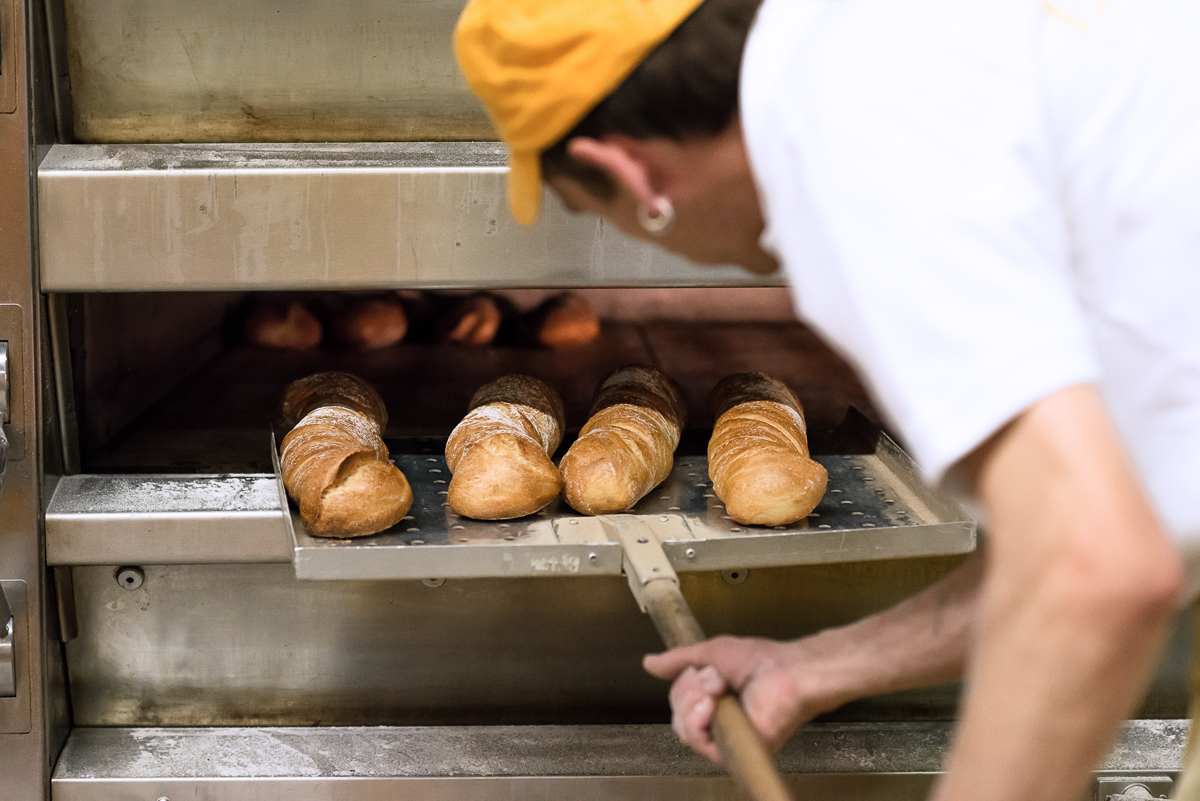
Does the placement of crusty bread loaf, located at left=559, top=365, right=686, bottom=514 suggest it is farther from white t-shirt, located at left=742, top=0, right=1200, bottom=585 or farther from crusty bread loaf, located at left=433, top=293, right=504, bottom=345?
white t-shirt, located at left=742, top=0, right=1200, bottom=585

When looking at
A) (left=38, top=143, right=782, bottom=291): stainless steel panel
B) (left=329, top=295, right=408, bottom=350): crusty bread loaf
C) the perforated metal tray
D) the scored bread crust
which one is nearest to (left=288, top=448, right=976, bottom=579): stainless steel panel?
the perforated metal tray

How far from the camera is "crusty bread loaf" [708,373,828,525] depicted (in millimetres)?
1273

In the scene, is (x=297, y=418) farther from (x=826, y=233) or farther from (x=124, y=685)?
(x=826, y=233)

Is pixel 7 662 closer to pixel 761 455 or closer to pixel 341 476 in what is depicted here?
pixel 341 476

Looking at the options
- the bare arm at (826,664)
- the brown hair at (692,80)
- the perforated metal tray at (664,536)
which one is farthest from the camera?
the perforated metal tray at (664,536)

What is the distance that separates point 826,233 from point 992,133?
0.10 m

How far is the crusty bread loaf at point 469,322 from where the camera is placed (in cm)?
203

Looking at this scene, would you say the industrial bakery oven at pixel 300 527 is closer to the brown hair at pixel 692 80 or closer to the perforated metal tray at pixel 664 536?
the perforated metal tray at pixel 664 536

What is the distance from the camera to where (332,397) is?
1531mm

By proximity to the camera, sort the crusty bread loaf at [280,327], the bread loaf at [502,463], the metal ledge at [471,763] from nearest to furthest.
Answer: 1. the bread loaf at [502,463]
2. the metal ledge at [471,763]
3. the crusty bread loaf at [280,327]

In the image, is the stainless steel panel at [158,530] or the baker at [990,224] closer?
the baker at [990,224]

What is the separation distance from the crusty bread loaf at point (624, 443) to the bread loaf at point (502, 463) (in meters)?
0.04

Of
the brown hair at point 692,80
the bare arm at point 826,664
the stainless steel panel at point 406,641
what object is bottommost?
the stainless steel panel at point 406,641

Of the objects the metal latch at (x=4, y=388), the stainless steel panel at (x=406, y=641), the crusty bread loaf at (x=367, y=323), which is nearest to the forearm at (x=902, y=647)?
the stainless steel panel at (x=406, y=641)
